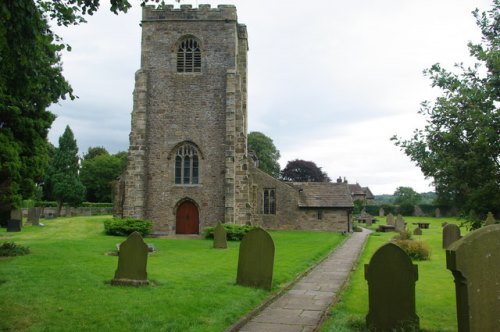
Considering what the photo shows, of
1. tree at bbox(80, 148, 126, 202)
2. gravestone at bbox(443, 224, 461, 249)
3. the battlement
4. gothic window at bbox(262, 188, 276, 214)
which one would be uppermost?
the battlement

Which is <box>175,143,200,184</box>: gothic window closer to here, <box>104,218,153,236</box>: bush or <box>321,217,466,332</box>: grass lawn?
<box>104,218,153,236</box>: bush

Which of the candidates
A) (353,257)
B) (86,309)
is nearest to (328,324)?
(86,309)

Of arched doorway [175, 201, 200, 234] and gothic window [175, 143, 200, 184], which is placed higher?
gothic window [175, 143, 200, 184]

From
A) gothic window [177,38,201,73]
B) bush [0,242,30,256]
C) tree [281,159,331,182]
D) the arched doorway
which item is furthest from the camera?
tree [281,159,331,182]

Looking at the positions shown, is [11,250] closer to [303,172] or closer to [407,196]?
[303,172]

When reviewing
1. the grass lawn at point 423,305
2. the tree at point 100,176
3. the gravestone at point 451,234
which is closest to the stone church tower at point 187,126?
the gravestone at point 451,234

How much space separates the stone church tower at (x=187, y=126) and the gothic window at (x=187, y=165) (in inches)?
2.4

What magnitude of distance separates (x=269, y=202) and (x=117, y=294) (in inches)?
1149

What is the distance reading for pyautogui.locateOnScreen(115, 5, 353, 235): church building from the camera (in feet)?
89.1

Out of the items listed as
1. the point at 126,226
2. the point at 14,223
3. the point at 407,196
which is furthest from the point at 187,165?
the point at 407,196

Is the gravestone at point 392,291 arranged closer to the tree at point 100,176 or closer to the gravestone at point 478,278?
the gravestone at point 478,278

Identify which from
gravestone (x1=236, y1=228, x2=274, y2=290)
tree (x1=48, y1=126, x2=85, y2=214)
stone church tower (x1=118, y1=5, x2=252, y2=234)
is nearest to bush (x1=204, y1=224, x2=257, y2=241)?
stone church tower (x1=118, y1=5, x2=252, y2=234)

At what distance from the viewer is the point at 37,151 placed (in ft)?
52.5

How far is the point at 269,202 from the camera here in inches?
1501
